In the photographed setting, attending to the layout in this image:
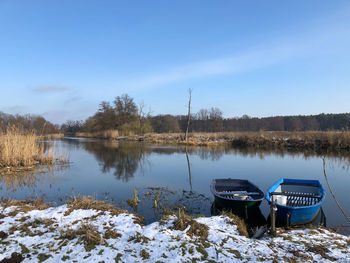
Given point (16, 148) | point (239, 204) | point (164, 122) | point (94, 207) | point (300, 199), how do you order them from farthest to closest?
point (164, 122), point (16, 148), point (300, 199), point (239, 204), point (94, 207)

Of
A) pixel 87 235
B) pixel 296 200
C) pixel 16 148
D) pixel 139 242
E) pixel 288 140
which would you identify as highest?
pixel 288 140

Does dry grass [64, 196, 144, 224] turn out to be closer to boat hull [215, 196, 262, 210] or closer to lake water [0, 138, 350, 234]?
lake water [0, 138, 350, 234]

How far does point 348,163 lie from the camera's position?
14.4m

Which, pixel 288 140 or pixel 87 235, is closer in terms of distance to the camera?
pixel 87 235

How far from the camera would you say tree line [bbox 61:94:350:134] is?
42.0 m

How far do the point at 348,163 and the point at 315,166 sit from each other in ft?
8.20

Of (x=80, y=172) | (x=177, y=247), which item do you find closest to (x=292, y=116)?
(x=80, y=172)

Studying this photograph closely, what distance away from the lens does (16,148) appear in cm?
1096

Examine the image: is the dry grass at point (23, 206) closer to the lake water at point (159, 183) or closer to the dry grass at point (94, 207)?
the dry grass at point (94, 207)

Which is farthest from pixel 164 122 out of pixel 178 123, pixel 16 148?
pixel 16 148

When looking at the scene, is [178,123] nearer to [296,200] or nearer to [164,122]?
[164,122]

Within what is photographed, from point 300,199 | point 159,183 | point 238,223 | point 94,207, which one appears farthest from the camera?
point 159,183

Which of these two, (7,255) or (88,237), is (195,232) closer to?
(88,237)

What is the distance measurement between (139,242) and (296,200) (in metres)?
4.99
